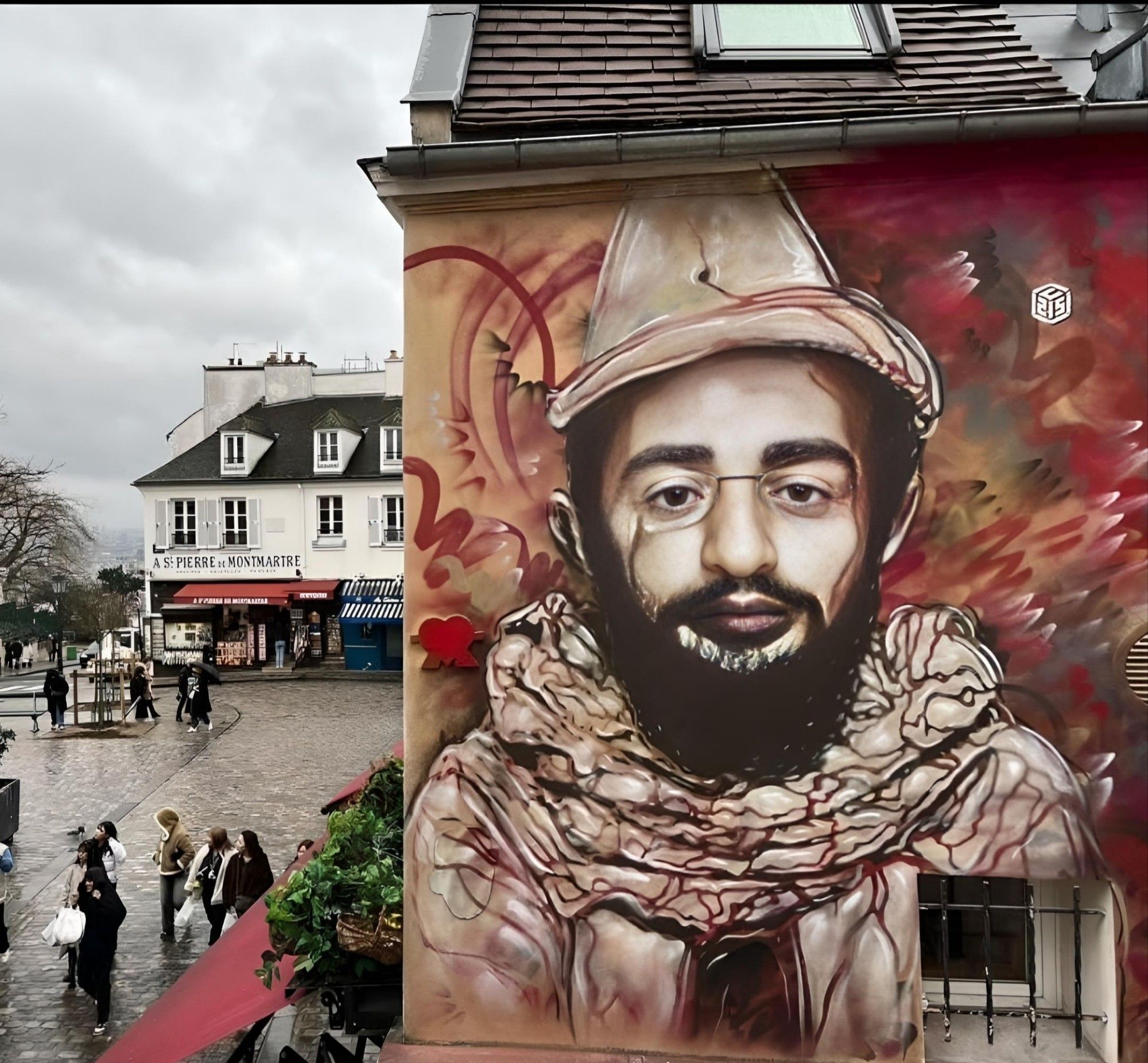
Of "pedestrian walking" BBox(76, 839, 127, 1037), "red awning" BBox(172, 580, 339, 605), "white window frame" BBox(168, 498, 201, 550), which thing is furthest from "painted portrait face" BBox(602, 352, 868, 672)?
"white window frame" BBox(168, 498, 201, 550)

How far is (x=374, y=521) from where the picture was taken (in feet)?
97.3

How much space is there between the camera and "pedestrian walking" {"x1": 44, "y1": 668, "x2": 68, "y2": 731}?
21.0 metres

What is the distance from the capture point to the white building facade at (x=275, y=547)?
29500 mm

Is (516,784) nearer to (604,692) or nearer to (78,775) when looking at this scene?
(604,692)

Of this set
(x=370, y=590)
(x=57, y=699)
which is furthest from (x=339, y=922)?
(x=370, y=590)

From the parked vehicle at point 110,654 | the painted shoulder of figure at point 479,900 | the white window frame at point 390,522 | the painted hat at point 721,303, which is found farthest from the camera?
the white window frame at point 390,522

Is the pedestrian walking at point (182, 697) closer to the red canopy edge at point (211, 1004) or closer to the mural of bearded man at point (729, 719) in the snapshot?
the red canopy edge at point (211, 1004)

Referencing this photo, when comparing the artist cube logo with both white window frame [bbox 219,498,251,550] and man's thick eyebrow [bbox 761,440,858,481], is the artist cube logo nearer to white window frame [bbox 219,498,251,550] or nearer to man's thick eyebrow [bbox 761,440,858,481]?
man's thick eyebrow [bbox 761,440,858,481]

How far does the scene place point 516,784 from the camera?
14.8 feet

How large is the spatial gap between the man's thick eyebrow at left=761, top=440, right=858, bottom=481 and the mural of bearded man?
0.01 m

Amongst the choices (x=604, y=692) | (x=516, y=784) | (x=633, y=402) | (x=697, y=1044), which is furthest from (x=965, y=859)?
(x=633, y=402)

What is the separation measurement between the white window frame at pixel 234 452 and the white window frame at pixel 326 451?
92.3 inches

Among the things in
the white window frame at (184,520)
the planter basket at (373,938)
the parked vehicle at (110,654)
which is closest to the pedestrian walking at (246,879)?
the planter basket at (373,938)

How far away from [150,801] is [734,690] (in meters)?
13.1
